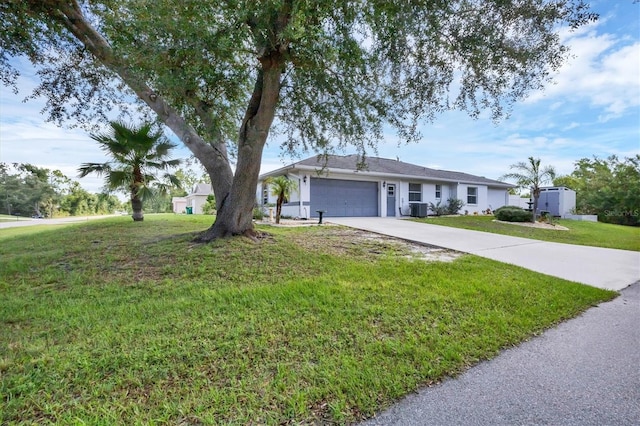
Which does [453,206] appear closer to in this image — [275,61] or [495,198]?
[495,198]

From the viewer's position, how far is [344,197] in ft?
55.4

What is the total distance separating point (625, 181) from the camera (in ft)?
79.8

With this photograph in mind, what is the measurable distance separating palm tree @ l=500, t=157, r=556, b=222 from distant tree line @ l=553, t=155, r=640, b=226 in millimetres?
12985

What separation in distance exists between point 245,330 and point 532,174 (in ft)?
60.1

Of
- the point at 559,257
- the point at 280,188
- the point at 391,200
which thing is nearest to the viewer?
the point at 559,257

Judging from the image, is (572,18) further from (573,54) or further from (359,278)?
(359,278)

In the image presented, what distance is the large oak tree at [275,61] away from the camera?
484 centimetres

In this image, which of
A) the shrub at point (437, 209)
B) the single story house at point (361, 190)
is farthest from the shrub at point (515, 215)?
the single story house at point (361, 190)

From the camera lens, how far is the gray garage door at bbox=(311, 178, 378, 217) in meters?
16.0

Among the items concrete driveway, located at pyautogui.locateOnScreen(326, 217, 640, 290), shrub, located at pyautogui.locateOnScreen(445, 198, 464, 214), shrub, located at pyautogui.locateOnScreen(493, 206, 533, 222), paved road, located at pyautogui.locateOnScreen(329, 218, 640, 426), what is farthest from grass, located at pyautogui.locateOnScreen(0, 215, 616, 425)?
shrub, located at pyautogui.locateOnScreen(445, 198, 464, 214)

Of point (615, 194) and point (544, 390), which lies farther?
point (615, 194)

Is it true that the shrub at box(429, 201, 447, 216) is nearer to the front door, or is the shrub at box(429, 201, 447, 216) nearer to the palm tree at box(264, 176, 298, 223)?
the front door

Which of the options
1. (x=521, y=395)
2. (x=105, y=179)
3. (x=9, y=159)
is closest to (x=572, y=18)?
(x=521, y=395)

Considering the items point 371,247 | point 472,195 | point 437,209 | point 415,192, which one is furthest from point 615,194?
point 371,247
